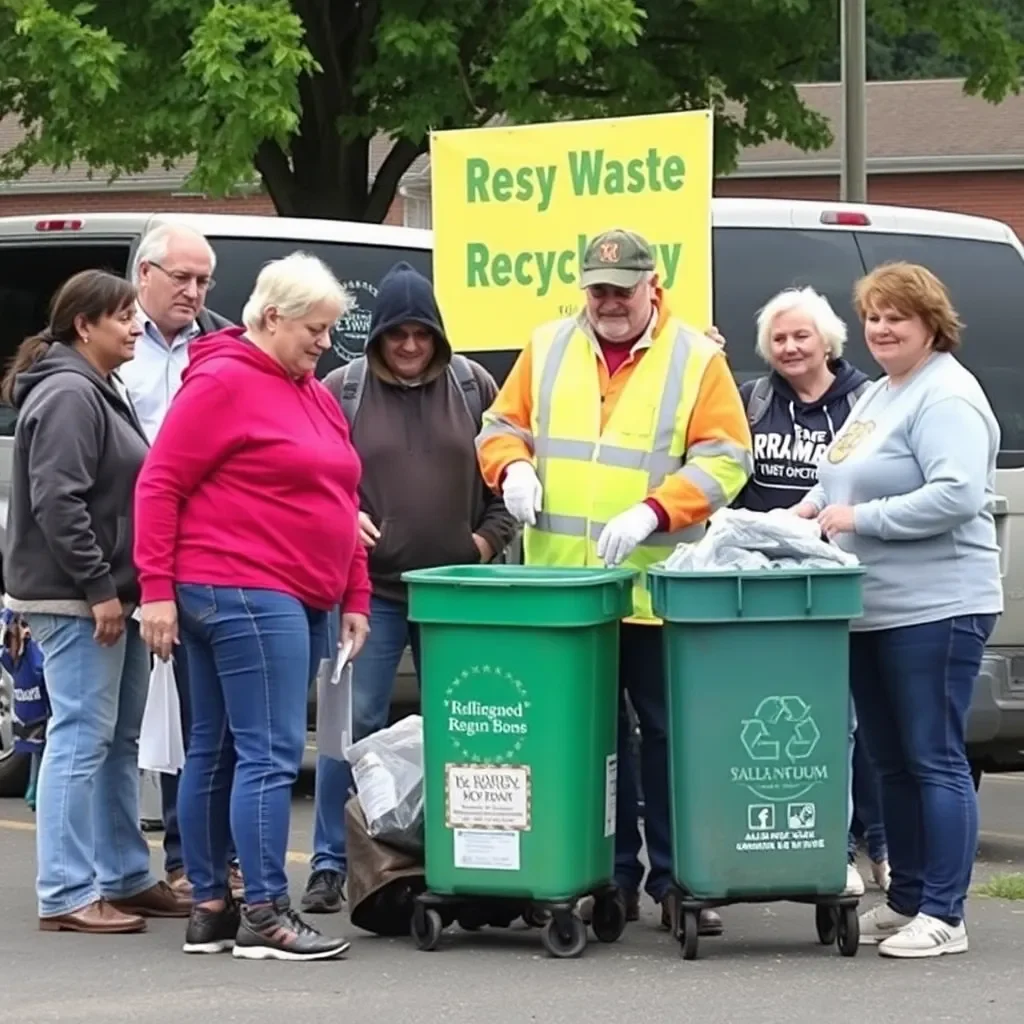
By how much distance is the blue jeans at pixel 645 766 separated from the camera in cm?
674

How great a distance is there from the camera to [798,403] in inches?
303

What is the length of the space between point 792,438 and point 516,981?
2.21 metres

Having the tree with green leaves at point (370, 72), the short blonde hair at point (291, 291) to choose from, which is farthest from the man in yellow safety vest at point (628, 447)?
the tree with green leaves at point (370, 72)

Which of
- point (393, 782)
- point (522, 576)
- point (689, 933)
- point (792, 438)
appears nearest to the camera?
point (689, 933)

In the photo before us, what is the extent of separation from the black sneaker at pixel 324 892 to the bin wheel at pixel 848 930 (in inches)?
63.4

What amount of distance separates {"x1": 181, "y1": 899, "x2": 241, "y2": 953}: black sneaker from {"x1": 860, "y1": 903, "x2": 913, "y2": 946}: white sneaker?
1.74 meters

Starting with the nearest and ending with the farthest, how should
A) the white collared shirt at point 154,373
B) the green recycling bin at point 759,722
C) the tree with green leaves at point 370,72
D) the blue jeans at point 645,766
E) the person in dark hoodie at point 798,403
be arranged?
1. the green recycling bin at point 759,722
2. the blue jeans at point 645,766
3. the white collared shirt at point 154,373
4. the person in dark hoodie at point 798,403
5. the tree with green leaves at point 370,72

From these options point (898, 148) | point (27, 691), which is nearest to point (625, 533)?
point (27, 691)

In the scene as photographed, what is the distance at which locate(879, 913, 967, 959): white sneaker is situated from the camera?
21.2 feet

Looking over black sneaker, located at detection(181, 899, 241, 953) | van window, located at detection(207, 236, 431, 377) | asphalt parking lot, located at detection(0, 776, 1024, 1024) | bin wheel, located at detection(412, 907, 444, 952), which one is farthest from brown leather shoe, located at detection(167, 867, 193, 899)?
van window, located at detection(207, 236, 431, 377)

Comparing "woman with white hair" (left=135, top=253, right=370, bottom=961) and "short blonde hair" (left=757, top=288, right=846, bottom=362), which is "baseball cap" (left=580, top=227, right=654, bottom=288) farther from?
"short blonde hair" (left=757, top=288, right=846, bottom=362)

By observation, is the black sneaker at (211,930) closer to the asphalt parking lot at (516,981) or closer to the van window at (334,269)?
the asphalt parking lot at (516,981)

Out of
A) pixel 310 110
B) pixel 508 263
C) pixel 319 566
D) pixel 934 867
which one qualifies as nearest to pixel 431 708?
pixel 319 566

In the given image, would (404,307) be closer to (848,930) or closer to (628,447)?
(628,447)
